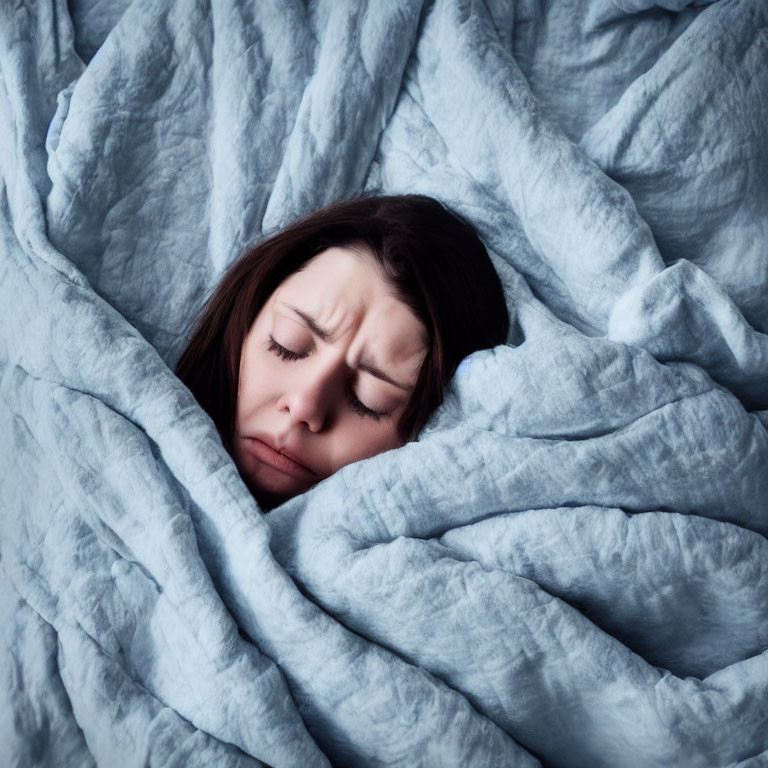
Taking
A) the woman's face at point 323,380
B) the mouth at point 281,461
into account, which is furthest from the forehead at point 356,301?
the mouth at point 281,461

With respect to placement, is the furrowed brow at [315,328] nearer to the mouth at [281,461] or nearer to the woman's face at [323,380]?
the woman's face at [323,380]

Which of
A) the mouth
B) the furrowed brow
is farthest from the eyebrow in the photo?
the mouth

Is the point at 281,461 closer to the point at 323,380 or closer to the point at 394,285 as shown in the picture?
the point at 323,380

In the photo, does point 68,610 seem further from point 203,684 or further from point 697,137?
point 697,137

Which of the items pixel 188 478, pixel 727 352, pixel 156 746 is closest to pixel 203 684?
pixel 156 746

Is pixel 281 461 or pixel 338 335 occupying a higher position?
pixel 338 335

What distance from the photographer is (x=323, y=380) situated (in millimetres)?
1011

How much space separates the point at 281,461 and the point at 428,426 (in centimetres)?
16

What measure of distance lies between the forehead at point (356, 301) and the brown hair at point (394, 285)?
15 millimetres

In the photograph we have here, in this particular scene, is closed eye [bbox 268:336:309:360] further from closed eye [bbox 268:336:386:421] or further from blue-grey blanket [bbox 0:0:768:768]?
blue-grey blanket [bbox 0:0:768:768]

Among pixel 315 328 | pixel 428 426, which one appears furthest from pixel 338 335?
pixel 428 426

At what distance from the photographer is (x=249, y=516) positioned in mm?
875

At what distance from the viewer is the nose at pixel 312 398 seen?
3.27 feet

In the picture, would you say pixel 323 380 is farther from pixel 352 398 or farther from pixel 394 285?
pixel 394 285
